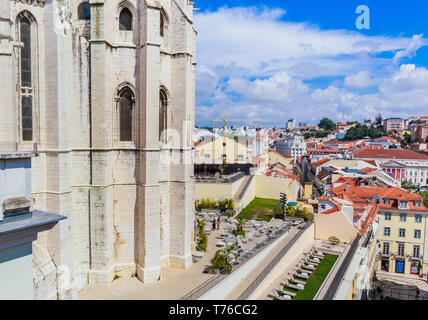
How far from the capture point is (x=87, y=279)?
631 inches

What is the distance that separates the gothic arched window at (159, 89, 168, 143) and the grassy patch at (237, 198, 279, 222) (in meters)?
15.7

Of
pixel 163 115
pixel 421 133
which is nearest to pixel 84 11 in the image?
pixel 163 115

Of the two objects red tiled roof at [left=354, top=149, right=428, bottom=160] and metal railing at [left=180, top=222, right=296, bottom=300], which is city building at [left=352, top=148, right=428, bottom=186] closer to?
red tiled roof at [left=354, top=149, right=428, bottom=160]

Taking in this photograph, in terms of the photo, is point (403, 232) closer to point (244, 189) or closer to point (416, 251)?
point (416, 251)

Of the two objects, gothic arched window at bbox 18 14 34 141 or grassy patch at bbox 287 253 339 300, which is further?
grassy patch at bbox 287 253 339 300

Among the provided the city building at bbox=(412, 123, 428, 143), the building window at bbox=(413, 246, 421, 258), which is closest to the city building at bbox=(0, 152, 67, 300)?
the building window at bbox=(413, 246, 421, 258)

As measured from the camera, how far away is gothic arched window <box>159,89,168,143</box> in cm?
1786

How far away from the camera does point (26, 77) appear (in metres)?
14.0

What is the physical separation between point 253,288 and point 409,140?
157 m

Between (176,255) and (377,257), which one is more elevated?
(176,255)

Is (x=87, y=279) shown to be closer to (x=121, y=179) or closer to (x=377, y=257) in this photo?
(x=121, y=179)

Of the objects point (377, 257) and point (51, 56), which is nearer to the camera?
point (51, 56)
